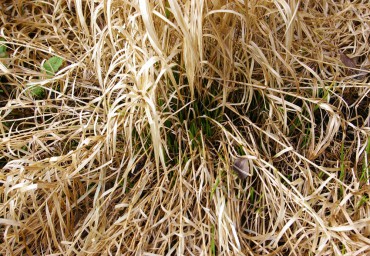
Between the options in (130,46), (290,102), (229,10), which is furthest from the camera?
(290,102)

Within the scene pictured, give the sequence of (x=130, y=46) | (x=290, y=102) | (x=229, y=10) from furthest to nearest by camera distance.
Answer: (x=290, y=102), (x=130, y=46), (x=229, y=10)

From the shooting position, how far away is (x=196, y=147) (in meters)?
1.51

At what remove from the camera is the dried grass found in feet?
4.49

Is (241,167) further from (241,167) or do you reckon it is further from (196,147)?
(196,147)

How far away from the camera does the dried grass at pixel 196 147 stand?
1368 millimetres

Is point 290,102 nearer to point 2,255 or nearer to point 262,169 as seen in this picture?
point 262,169

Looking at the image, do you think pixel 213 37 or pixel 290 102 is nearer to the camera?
pixel 213 37

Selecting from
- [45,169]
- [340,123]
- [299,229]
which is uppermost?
[45,169]

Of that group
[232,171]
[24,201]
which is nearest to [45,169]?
[24,201]

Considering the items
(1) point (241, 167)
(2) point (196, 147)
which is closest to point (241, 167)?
(1) point (241, 167)

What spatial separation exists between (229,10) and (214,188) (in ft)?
1.54

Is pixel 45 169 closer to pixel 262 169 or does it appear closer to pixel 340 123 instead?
pixel 262 169

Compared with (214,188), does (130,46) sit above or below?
above

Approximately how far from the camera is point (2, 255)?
139 cm
